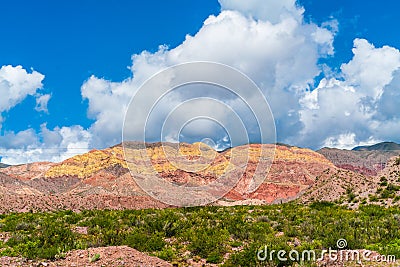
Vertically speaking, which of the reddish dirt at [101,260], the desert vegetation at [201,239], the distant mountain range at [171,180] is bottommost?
the reddish dirt at [101,260]

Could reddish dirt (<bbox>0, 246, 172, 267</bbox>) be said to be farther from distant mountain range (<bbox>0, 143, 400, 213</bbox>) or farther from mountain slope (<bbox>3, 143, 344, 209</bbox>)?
mountain slope (<bbox>3, 143, 344, 209</bbox>)

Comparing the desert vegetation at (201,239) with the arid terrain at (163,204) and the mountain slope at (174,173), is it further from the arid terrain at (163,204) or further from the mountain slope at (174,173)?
the mountain slope at (174,173)

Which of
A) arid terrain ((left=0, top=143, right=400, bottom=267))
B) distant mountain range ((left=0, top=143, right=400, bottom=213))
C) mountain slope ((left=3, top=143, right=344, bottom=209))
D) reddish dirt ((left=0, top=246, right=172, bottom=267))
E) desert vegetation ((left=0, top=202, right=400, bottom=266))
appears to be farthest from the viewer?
mountain slope ((left=3, top=143, right=344, bottom=209))

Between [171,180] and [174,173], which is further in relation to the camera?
[174,173]

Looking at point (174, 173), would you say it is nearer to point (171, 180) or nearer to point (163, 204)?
point (171, 180)

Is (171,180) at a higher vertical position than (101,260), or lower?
higher

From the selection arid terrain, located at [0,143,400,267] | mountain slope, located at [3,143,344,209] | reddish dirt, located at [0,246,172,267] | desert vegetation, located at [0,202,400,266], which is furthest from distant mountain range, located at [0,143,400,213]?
reddish dirt, located at [0,246,172,267]

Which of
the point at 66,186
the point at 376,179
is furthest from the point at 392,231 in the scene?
the point at 66,186

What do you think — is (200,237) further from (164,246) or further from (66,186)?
(66,186)

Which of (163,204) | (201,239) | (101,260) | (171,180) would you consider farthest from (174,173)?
(101,260)

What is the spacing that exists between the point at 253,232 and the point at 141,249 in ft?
17.6

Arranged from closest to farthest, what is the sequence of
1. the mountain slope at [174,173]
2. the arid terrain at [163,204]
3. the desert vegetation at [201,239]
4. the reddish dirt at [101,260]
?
the reddish dirt at [101,260] → the desert vegetation at [201,239] → the arid terrain at [163,204] → the mountain slope at [174,173]

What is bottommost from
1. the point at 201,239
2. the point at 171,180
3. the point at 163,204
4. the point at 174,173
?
the point at 201,239

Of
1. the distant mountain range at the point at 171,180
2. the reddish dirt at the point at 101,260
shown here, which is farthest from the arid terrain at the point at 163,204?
the distant mountain range at the point at 171,180
